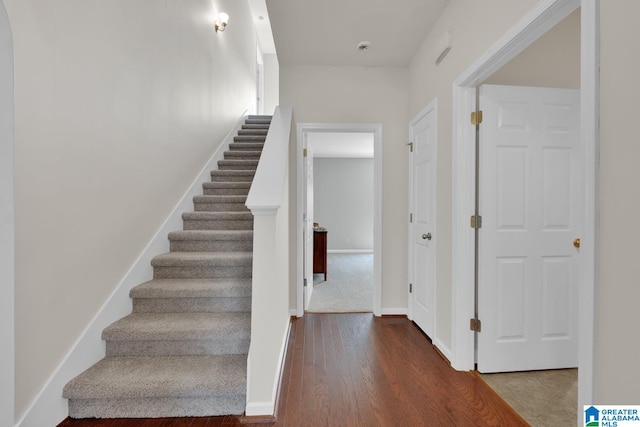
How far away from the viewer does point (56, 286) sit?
4.64ft

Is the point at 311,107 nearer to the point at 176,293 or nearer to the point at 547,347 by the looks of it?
the point at 176,293

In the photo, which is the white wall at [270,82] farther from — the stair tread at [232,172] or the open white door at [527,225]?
the open white door at [527,225]

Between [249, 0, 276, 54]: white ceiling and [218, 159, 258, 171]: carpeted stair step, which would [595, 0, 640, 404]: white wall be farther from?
[249, 0, 276, 54]: white ceiling

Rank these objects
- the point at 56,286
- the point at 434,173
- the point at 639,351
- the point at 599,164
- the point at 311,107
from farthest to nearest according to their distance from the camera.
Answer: the point at 311,107 < the point at 434,173 < the point at 56,286 < the point at 599,164 < the point at 639,351

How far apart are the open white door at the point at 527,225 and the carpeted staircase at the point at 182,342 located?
1.66m

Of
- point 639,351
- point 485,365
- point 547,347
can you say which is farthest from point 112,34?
point 547,347

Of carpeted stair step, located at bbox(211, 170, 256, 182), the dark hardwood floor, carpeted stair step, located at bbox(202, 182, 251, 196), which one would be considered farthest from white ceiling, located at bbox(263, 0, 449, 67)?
the dark hardwood floor

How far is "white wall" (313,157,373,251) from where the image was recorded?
7648 millimetres

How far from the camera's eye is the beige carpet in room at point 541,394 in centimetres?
157

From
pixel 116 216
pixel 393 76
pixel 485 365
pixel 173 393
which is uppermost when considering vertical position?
pixel 393 76

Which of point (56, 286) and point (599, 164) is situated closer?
point (599, 164)

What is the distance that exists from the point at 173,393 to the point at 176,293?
62 cm

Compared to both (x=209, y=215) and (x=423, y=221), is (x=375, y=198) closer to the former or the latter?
(x=423, y=221)

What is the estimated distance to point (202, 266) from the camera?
7.04 ft
